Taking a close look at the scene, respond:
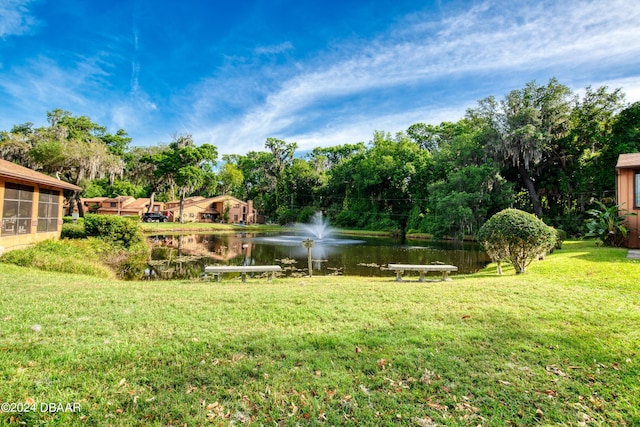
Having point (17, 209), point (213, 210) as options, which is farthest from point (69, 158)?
point (213, 210)

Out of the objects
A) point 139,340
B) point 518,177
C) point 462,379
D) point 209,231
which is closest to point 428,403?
point 462,379

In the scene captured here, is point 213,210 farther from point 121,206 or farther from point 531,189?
point 531,189

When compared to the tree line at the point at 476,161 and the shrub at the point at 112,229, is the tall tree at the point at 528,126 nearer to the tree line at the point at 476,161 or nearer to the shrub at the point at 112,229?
the tree line at the point at 476,161

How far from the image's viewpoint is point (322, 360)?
3447mm

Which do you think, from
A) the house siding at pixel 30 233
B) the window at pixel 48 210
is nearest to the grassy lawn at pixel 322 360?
the house siding at pixel 30 233

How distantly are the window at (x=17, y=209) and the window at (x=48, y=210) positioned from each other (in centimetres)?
75

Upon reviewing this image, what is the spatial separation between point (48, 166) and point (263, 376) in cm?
3342

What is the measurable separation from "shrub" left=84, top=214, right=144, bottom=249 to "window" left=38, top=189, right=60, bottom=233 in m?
1.30

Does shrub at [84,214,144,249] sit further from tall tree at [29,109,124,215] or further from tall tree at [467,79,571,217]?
tall tree at [467,79,571,217]

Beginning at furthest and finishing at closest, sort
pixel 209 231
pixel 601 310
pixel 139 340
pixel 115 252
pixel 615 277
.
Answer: pixel 209 231 → pixel 115 252 → pixel 615 277 → pixel 601 310 → pixel 139 340

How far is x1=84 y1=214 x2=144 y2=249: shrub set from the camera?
1630 centimetres

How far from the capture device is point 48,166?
27172 mm

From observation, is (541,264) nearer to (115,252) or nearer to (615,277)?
(615,277)

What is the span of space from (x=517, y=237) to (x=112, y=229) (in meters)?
17.8
